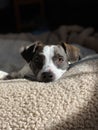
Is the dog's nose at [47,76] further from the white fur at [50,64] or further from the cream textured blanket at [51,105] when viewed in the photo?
the cream textured blanket at [51,105]

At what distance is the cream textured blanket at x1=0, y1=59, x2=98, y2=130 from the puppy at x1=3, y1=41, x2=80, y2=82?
10.0 inches

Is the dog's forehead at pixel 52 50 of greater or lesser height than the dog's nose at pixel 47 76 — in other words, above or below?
above

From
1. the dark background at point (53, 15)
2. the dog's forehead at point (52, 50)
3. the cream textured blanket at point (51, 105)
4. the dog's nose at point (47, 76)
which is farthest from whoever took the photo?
the dark background at point (53, 15)

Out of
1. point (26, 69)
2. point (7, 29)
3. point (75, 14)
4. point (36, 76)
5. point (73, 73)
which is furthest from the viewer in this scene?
Result: point (7, 29)

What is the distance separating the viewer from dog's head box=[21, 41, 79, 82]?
1.85m

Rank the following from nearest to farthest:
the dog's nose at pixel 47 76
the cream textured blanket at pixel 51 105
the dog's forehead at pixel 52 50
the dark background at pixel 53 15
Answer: the cream textured blanket at pixel 51 105 → the dog's nose at pixel 47 76 → the dog's forehead at pixel 52 50 → the dark background at pixel 53 15

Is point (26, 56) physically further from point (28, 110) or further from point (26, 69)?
point (28, 110)

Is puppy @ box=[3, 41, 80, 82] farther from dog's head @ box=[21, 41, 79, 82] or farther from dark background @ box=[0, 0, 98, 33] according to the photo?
dark background @ box=[0, 0, 98, 33]

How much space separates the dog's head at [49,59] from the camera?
72.8 inches

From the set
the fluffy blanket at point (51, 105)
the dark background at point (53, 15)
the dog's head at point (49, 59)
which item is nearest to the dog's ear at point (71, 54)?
the dog's head at point (49, 59)

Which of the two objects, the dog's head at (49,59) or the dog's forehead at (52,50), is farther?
the dog's forehead at (52,50)

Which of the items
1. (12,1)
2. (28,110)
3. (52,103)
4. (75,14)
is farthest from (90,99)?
(12,1)

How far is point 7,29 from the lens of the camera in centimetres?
372

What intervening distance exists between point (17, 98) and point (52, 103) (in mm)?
159
